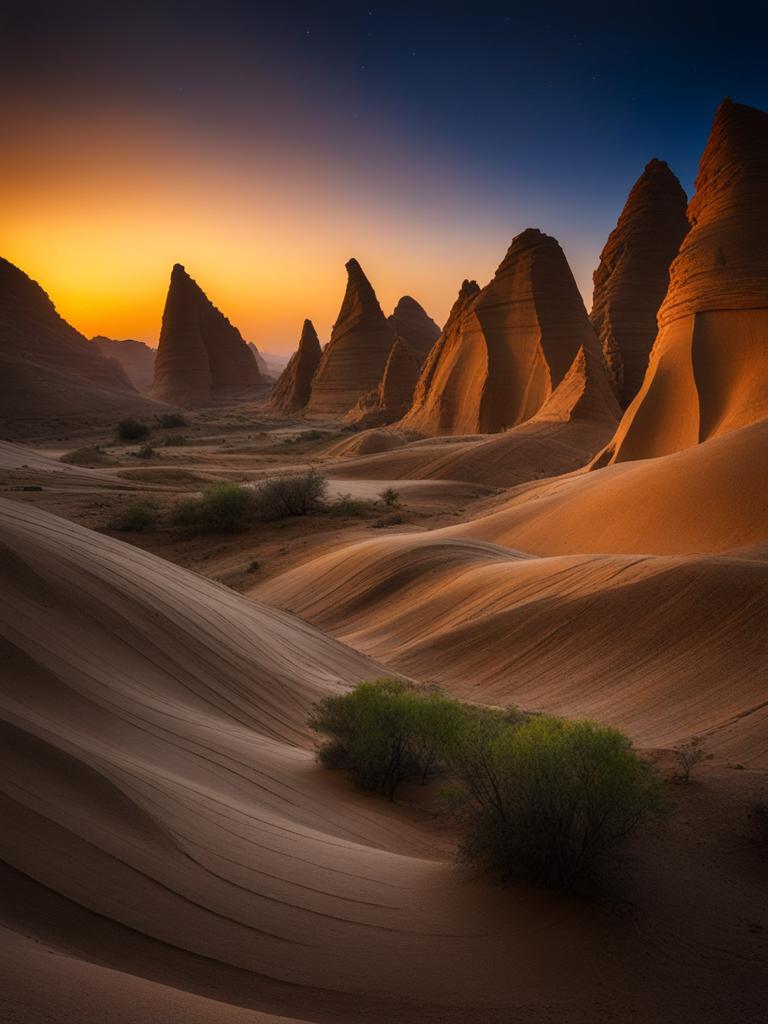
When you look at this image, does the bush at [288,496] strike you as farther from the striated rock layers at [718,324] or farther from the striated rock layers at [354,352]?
the striated rock layers at [354,352]

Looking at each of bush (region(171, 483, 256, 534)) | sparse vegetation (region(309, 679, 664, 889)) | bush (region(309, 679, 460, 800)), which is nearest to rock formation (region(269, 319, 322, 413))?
bush (region(171, 483, 256, 534))

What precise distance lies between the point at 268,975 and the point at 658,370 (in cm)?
2158

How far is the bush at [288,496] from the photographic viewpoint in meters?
21.6

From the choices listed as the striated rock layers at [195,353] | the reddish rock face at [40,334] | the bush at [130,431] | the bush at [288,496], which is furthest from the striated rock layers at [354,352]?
the bush at [288,496]

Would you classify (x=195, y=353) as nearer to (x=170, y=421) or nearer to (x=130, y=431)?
(x=170, y=421)

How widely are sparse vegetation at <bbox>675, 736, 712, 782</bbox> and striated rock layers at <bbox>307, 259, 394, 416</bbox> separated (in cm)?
6020

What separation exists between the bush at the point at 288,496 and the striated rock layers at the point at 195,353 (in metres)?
68.0

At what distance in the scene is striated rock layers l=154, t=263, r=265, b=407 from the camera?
89.8m

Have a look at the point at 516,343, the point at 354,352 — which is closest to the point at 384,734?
the point at 516,343

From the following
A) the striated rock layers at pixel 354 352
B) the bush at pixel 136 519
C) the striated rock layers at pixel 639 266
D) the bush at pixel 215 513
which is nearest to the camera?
the bush at pixel 136 519

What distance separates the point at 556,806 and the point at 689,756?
2270 mm

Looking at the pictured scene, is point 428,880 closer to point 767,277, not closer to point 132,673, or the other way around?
point 132,673

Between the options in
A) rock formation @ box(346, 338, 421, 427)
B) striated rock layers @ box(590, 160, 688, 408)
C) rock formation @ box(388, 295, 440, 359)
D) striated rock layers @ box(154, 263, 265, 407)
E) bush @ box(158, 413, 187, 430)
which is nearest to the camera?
striated rock layers @ box(590, 160, 688, 408)

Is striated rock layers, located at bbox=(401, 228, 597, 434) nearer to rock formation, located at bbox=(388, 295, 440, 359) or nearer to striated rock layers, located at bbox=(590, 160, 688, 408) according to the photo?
striated rock layers, located at bbox=(590, 160, 688, 408)
